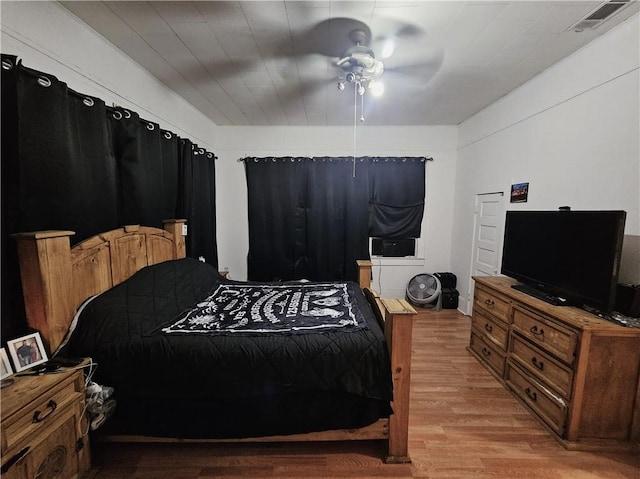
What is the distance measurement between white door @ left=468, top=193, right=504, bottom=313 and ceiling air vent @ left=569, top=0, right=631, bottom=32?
1625 mm

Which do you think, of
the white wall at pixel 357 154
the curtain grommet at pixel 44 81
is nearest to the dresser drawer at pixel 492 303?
the white wall at pixel 357 154

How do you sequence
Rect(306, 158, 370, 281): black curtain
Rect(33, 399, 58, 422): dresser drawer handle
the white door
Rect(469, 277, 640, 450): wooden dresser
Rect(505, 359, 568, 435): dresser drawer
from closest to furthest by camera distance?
Rect(33, 399, 58, 422): dresser drawer handle → Rect(469, 277, 640, 450): wooden dresser → Rect(505, 359, 568, 435): dresser drawer → the white door → Rect(306, 158, 370, 281): black curtain

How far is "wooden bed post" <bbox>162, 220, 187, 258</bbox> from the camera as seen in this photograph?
272 cm

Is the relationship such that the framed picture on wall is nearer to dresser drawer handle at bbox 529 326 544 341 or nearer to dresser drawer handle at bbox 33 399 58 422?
dresser drawer handle at bbox 529 326 544 341

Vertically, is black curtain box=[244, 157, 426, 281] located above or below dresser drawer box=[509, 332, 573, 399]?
above

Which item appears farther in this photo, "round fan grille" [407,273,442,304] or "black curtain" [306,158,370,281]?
"black curtain" [306,158,370,281]

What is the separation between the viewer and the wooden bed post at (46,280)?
1374 millimetres

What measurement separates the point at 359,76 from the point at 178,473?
9.18 feet

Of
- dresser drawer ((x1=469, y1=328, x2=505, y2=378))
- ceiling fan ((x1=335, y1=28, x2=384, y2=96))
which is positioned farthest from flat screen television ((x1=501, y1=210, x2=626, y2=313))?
ceiling fan ((x1=335, y1=28, x2=384, y2=96))

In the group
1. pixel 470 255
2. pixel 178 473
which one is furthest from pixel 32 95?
pixel 470 255

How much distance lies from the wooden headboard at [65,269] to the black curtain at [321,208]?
210cm

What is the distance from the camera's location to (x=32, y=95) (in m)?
1.44

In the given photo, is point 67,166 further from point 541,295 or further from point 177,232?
point 541,295

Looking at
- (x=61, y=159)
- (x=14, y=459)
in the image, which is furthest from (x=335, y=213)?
(x=14, y=459)
